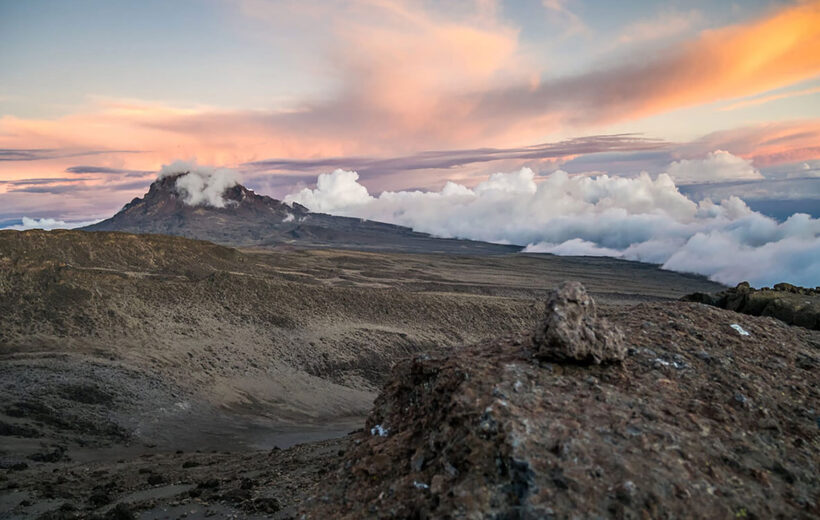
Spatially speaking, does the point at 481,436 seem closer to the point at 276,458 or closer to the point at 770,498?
the point at 770,498

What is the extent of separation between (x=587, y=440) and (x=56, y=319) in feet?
151

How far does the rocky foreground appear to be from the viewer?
5.62m

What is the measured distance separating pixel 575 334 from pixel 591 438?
194 centimetres

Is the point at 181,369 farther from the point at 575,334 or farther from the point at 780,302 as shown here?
the point at 780,302

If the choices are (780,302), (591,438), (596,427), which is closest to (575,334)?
(596,427)

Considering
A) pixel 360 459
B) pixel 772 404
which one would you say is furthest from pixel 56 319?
pixel 772 404

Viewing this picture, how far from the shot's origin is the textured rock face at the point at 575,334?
7688 millimetres

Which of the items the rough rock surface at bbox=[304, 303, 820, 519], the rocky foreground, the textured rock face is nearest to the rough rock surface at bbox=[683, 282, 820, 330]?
the rocky foreground

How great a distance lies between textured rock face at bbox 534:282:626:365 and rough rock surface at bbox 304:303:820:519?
220mm

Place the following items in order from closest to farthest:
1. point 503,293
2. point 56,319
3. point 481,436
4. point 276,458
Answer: point 481,436 → point 276,458 → point 56,319 → point 503,293

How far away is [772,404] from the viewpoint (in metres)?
7.75

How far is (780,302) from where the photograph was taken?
2180 centimetres

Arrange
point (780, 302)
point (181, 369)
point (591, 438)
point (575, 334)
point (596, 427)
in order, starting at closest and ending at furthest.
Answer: point (591, 438) → point (596, 427) → point (575, 334) → point (780, 302) → point (181, 369)

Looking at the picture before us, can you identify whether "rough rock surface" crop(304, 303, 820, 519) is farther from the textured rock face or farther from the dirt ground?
the dirt ground
